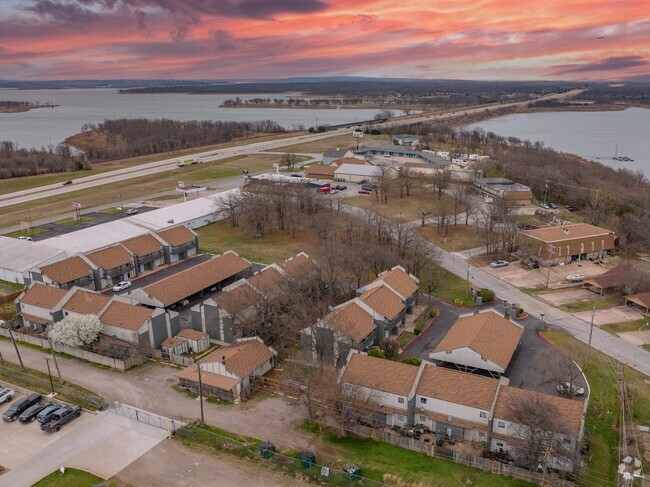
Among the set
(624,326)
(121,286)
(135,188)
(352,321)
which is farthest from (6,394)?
(135,188)

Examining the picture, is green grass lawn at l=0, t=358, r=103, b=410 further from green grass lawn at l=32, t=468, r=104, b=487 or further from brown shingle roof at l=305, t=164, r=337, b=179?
brown shingle roof at l=305, t=164, r=337, b=179

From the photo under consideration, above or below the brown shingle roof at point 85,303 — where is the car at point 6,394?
below

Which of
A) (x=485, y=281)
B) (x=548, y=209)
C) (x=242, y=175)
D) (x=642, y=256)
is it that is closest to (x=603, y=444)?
(x=485, y=281)

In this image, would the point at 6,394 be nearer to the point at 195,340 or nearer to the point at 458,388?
the point at 195,340

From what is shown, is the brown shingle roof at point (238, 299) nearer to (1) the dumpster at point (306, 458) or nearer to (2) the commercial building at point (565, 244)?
(1) the dumpster at point (306, 458)

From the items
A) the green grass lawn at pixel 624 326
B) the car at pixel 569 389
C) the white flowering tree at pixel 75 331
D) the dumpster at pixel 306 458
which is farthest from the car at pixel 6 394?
the green grass lawn at pixel 624 326

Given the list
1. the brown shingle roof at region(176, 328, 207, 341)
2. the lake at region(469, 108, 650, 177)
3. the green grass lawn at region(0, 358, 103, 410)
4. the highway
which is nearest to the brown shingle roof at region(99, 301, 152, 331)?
the brown shingle roof at region(176, 328, 207, 341)

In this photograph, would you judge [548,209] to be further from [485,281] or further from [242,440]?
[242,440]
